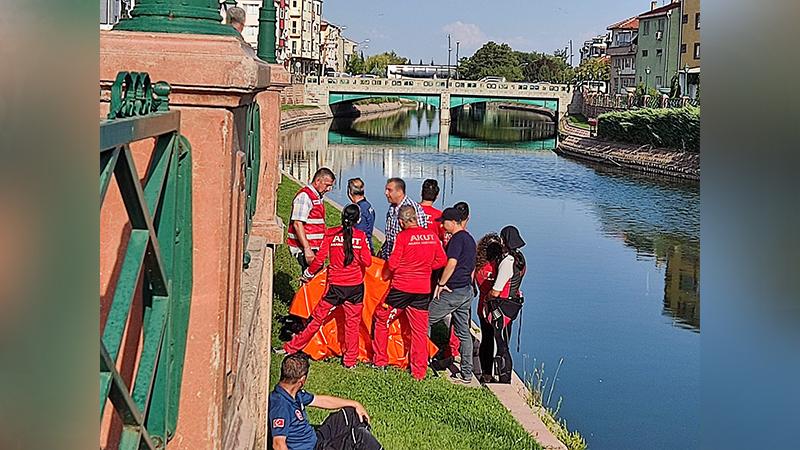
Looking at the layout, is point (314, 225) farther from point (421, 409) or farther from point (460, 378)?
point (421, 409)

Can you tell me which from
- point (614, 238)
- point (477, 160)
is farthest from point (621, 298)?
point (477, 160)

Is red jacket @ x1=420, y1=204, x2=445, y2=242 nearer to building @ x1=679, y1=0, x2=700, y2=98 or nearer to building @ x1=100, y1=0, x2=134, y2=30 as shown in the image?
building @ x1=100, y1=0, x2=134, y2=30

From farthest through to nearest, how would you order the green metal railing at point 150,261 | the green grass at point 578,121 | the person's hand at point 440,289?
the green grass at point 578,121 → the person's hand at point 440,289 → the green metal railing at point 150,261

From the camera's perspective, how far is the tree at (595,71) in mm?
117625

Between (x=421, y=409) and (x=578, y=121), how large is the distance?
63296 mm

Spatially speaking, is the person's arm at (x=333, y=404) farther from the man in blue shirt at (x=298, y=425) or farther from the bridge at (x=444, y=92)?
the bridge at (x=444, y=92)

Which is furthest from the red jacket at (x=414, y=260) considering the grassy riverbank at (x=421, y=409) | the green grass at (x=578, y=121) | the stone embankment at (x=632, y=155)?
the green grass at (x=578, y=121)

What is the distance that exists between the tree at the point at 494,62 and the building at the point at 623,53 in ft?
48.7

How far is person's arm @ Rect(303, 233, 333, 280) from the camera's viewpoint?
880 cm

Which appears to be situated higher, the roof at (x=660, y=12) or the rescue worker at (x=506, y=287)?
the roof at (x=660, y=12)

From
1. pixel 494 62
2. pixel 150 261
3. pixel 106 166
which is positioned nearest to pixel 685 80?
pixel 494 62
